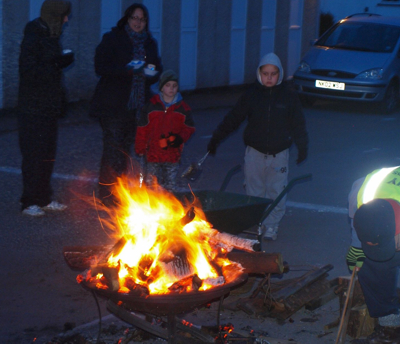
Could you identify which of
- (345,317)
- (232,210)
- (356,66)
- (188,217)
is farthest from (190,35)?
(345,317)

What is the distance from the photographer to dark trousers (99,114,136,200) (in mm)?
7387

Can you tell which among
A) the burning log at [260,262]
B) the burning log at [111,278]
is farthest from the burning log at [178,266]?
the burning log at [260,262]

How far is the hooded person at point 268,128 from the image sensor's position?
258 inches

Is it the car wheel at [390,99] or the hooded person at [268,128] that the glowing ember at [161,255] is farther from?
the car wheel at [390,99]

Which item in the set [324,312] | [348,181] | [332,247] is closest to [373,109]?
[348,181]

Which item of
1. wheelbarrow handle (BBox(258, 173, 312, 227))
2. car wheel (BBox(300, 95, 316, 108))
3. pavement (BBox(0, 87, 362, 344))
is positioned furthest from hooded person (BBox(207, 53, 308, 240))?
car wheel (BBox(300, 95, 316, 108))

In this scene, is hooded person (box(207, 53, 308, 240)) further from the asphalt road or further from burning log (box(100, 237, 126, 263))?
burning log (box(100, 237, 126, 263))

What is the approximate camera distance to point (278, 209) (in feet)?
22.5

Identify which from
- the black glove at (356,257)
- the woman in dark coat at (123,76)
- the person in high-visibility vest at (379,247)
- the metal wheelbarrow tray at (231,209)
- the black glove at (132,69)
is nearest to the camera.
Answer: the person in high-visibility vest at (379,247)

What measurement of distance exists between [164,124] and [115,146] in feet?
3.27

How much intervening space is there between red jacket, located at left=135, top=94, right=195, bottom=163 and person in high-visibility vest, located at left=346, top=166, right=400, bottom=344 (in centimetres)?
228

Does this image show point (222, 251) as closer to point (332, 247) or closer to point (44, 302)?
point (44, 302)

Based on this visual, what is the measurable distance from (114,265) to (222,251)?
2.47 feet

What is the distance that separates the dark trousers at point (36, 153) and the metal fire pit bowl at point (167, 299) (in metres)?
3.13
